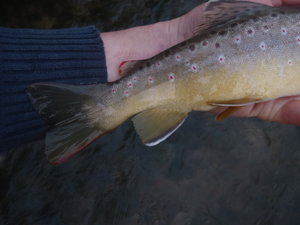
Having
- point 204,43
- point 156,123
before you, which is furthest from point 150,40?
point 156,123

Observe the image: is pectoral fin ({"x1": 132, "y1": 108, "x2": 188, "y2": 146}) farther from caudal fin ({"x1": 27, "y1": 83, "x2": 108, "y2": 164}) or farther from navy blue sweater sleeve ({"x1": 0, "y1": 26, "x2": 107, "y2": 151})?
navy blue sweater sleeve ({"x1": 0, "y1": 26, "x2": 107, "y2": 151})

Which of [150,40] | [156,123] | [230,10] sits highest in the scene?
[230,10]

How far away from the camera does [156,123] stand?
1.86 metres

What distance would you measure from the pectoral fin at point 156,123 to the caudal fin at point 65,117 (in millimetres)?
194

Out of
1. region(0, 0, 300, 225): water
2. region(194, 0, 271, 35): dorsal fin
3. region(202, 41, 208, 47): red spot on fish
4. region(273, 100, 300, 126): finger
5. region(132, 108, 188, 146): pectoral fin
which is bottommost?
region(0, 0, 300, 225): water

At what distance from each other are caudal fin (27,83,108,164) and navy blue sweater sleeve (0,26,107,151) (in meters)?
0.36

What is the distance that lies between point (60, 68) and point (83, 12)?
7.40 feet

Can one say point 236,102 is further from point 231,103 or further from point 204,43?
point 204,43

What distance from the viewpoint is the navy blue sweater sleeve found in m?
2.02

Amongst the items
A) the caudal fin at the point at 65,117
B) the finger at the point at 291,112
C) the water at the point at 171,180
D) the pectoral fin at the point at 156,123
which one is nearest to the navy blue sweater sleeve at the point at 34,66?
the caudal fin at the point at 65,117

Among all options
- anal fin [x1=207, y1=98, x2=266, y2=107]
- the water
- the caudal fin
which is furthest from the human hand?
the water

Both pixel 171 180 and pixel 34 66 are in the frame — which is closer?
pixel 34 66

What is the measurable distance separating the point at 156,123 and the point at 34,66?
861 millimetres

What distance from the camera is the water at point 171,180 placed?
308cm
